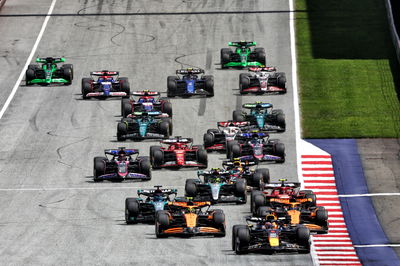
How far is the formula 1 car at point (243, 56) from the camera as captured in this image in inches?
2653

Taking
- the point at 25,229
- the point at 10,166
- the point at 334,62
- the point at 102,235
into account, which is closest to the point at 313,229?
the point at 102,235

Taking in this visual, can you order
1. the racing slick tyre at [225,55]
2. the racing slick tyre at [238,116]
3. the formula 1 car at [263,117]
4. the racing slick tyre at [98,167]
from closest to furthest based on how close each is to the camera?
the racing slick tyre at [98,167], the racing slick tyre at [238,116], the formula 1 car at [263,117], the racing slick tyre at [225,55]

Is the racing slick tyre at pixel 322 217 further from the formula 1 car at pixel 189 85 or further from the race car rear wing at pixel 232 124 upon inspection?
the formula 1 car at pixel 189 85

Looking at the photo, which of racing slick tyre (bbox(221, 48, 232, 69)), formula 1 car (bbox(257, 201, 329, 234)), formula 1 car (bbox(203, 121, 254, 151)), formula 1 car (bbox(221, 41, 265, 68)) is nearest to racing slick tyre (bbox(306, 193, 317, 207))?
formula 1 car (bbox(257, 201, 329, 234))

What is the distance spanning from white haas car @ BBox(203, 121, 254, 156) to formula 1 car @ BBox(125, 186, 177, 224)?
9.38 m

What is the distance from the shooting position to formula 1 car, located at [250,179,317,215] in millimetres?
45031

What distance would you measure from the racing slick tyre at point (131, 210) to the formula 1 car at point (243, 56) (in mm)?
23868

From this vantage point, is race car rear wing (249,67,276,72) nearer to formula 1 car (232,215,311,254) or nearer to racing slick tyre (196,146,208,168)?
racing slick tyre (196,146,208,168)

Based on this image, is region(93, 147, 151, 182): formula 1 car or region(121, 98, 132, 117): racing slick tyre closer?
region(93, 147, 151, 182): formula 1 car

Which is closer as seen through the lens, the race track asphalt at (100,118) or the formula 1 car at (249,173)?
the race track asphalt at (100,118)

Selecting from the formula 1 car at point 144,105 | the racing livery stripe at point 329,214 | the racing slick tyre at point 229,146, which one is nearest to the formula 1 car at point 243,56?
the formula 1 car at point 144,105

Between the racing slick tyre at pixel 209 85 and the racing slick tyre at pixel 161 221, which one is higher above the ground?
the racing slick tyre at pixel 209 85

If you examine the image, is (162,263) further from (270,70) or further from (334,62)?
(334,62)

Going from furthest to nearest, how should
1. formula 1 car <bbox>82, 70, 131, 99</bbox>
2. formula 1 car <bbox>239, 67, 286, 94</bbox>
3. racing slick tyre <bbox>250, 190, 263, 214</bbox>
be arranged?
formula 1 car <bbox>239, 67, 286, 94</bbox>, formula 1 car <bbox>82, 70, 131, 99</bbox>, racing slick tyre <bbox>250, 190, 263, 214</bbox>
